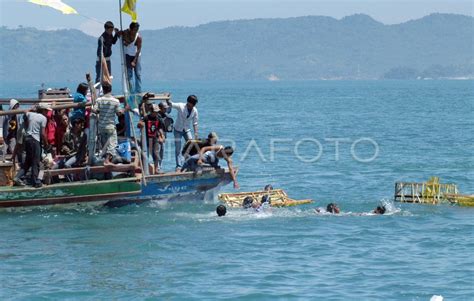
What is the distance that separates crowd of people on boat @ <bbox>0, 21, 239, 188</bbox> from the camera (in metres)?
24.4

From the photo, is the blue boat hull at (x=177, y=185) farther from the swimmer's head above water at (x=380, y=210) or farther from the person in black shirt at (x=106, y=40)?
the swimmer's head above water at (x=380, y=210)

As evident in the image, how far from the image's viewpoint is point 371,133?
64.2 metres

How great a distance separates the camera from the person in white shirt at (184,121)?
26375 millimetres

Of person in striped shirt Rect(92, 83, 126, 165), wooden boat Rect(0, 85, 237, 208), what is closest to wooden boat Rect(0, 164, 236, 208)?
wooden boat Rect(0, 85, 237, 208)

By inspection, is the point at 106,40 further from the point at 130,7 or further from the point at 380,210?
the point at 380,210

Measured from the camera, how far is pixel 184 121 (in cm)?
2659

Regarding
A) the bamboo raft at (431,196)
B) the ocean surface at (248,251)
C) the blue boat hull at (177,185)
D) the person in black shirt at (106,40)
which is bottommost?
the ocean surface at (248,251)

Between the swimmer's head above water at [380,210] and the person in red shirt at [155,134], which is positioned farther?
the swimmer's head above water at [380,210]

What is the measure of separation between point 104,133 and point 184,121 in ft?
8.72

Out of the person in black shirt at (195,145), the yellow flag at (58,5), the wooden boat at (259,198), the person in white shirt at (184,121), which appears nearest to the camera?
the yellow flag at (58,5)

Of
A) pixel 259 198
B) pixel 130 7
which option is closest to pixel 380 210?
pixel 259 198

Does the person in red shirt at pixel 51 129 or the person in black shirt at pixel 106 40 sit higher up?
the person in black shirt at pixel 106 40

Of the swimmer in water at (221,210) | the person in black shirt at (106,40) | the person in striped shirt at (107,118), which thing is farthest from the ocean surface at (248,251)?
the person in black shirt at (106,40)

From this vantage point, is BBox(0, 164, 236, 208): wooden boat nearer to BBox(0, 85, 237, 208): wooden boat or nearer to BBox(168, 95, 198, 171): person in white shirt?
BBox(0, 85, 237, 208): wooden boat
